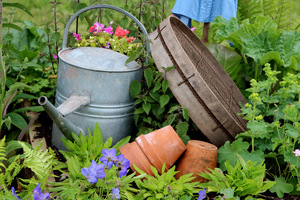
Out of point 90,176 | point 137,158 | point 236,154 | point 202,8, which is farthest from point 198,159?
point 202,8

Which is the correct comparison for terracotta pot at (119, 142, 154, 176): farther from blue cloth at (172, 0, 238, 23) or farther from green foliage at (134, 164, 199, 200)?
blue cloth at (172, 0, 238, 23)

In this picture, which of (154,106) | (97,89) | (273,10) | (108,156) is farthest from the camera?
(273,10)

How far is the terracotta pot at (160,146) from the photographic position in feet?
5.56

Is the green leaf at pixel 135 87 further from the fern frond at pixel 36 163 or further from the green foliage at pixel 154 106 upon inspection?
the fern frond at pixel 36 163

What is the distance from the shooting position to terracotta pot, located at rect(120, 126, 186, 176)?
169cm

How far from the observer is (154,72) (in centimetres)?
204

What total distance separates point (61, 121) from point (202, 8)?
Answer: 1.52 meters

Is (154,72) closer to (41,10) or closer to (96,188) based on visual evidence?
(96,188)

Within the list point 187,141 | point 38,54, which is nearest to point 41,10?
point 38,54

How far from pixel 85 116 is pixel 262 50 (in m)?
1.12

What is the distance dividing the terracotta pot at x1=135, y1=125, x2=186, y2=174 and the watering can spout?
1.21 ft

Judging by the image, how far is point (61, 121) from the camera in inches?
68.9

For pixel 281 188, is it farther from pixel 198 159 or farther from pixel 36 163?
pixel 36 163

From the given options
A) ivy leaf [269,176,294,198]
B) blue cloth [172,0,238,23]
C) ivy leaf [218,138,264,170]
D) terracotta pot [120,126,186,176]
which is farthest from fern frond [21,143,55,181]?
blue cloth [172,0,238,23]
